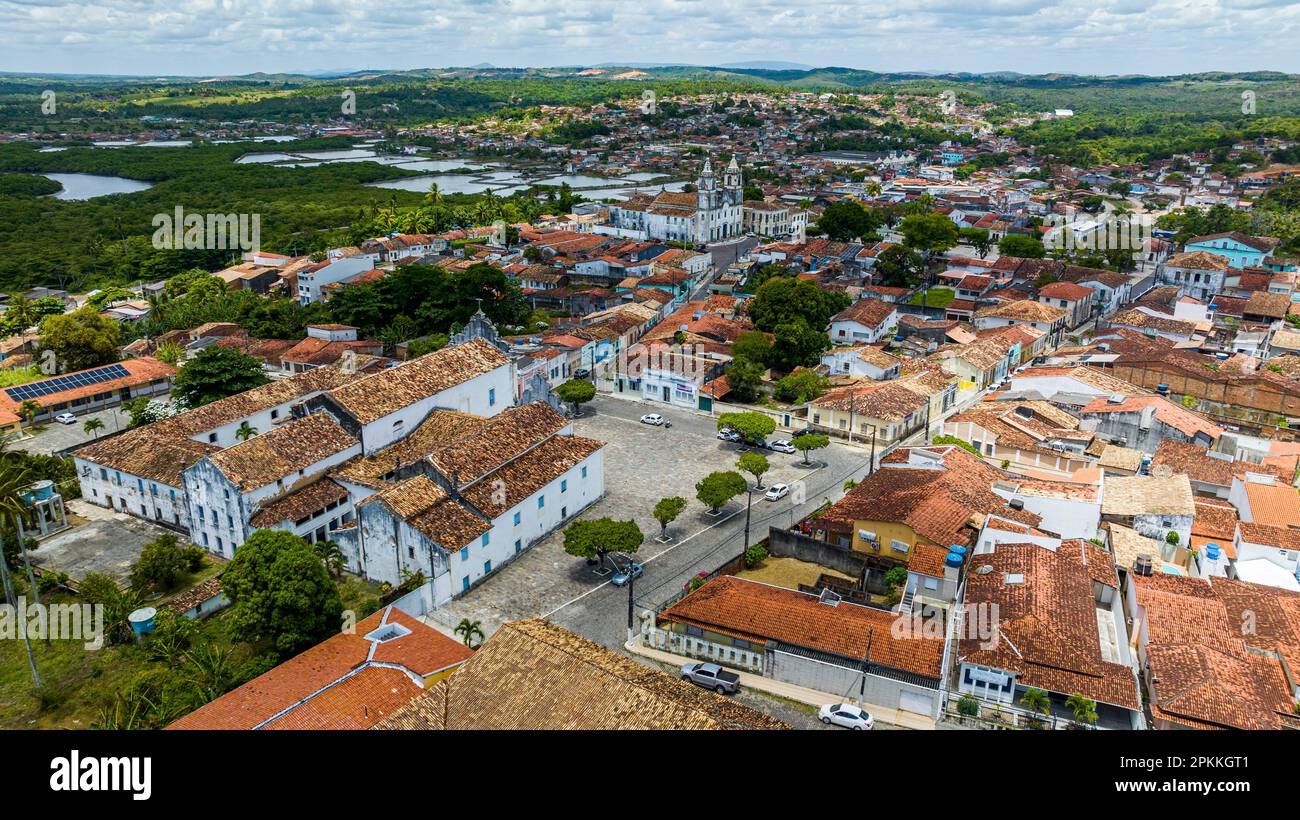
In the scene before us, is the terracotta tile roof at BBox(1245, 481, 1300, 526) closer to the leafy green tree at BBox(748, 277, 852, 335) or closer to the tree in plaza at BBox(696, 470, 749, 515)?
the tree in plaza at BBox(696, 470, 749, 515)

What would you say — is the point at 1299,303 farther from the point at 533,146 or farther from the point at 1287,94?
the point at 1287,94

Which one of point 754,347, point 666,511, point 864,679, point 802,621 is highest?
point 754,347

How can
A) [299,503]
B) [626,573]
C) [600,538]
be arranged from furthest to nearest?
[299,503] < [626,573] < [600,538]

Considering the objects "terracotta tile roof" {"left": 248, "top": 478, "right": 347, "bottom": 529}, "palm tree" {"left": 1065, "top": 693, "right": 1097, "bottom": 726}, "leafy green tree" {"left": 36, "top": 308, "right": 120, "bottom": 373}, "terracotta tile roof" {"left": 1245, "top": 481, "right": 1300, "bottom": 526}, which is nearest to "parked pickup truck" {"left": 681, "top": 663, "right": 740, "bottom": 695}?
"palm tree" {"left": 1065, "top": 693, "right": 1097, "bottom": 726}

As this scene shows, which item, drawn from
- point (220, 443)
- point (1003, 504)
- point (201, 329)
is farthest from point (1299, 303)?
point (201, 329)

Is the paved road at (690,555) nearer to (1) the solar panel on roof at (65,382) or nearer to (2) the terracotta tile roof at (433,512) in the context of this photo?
(2) the terracotta tile roof at (433,512)

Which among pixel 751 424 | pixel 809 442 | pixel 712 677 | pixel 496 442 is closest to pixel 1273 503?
pixel 809 442

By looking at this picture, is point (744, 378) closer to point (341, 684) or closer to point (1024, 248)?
point (341, 684)
